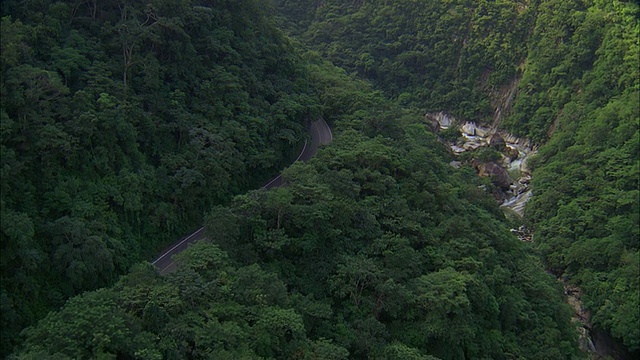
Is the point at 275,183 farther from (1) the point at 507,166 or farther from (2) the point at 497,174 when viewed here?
(1) the point at 507,166

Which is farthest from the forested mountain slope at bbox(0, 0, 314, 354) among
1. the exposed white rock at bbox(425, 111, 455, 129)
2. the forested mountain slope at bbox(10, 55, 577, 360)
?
the exposed white rock at bbox(425, 111, 455, 129)

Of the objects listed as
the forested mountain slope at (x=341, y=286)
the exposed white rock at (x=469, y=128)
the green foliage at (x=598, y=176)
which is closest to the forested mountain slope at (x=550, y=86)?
the green foliage at (x=598, y=176)

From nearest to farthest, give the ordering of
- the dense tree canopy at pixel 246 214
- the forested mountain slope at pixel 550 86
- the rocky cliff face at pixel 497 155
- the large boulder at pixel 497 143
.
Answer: the dense tree canopy at pixel 246 214 → the forested mountain slope at pixel 550 86 → the rocky cliff face at pixel 497 155 → the large boulder at pixel 497 143

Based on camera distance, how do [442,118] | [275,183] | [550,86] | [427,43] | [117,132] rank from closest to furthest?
[117,132] < [275,183] < [550,86] < [442,118] < [427,43]

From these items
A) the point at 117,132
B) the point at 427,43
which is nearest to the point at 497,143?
the point at 427,43

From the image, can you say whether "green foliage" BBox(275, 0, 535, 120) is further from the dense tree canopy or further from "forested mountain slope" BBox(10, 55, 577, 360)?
"forested mountain slope" BBox(10, 55, 577, 360)

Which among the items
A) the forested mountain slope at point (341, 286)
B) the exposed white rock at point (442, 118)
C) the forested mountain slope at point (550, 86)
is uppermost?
the forested mountain slope at point (550, 86)

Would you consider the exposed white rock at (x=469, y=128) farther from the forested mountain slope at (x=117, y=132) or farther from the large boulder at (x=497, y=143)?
the forested mountain slope at (x=117, y=132)

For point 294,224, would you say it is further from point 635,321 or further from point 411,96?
point 411,96
